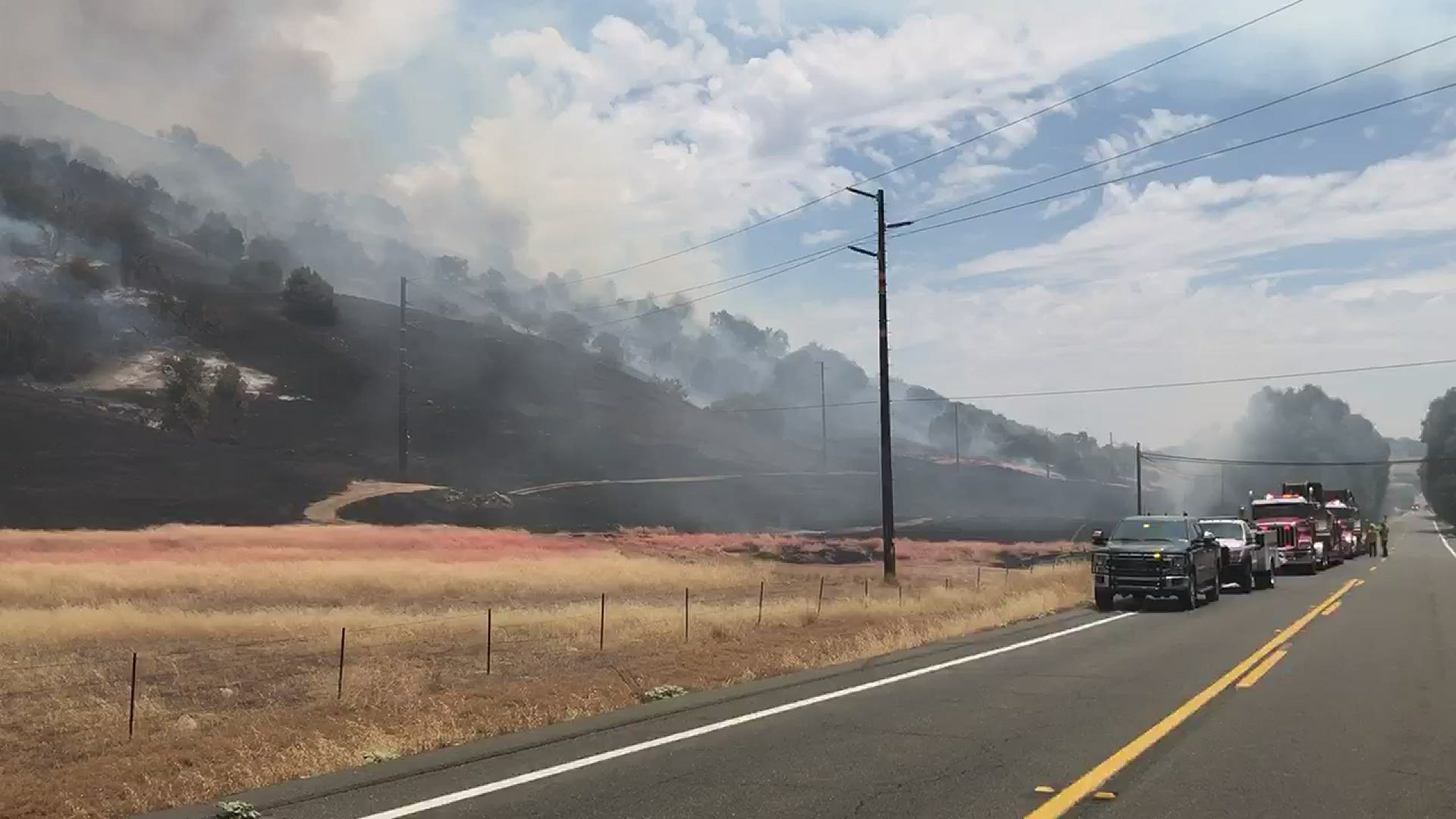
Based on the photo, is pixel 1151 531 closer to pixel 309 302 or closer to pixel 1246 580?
pixel 1246 580

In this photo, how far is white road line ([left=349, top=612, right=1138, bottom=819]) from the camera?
7.81 metres

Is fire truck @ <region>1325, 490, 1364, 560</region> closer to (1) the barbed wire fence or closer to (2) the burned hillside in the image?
(1) the barbed wire fence

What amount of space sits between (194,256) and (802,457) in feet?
360

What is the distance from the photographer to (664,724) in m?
11.0

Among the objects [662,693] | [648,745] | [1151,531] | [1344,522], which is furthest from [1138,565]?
[1344,522]

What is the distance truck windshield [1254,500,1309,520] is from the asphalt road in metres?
30.3

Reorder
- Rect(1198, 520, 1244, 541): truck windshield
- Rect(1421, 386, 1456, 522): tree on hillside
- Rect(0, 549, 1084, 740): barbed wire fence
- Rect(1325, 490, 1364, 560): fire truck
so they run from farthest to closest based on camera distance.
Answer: Rect(1421, 386, 1456, 522): tree on hillside, Rect(1325, 490, 1364, 560): fire truck, Rect(1198, 520, 1244, 541): truck windshield, Rect(0, 549, 1084, 740): barbed wire fence

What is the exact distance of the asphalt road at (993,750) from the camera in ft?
25.6

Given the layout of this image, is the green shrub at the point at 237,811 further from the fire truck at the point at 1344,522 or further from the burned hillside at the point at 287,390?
the burned hillside at the point at 287,390

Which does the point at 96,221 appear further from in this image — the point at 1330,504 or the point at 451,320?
the point at 1330,504

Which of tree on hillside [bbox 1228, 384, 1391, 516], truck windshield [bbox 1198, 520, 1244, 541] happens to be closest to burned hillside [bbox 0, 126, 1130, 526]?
tree on hillside [bbox 1228, 384, 1391, 516]

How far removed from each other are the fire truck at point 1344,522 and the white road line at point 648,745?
3985 centimetres

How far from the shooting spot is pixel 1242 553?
103 feet

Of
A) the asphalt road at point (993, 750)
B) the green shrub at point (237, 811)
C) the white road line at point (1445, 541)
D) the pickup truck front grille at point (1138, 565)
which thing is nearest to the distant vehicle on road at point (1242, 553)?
the pickup truck front grille at point (1138, 565)
